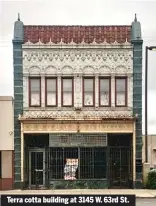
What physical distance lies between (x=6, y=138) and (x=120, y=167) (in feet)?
18.8

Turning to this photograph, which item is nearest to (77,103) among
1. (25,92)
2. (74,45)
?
(25,92)

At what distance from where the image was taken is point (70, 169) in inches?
931

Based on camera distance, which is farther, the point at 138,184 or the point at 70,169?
the point at 70,169

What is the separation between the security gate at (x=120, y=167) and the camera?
23.8m

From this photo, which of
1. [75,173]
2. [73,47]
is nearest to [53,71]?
[73,47]

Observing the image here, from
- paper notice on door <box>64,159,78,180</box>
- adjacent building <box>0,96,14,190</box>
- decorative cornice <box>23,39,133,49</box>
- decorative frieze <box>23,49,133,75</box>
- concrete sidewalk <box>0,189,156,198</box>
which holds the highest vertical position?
decorative cornice <box>23,39,133,49</box>

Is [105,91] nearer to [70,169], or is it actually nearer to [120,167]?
[120,167]

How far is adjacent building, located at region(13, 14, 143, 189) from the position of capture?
23641 mm

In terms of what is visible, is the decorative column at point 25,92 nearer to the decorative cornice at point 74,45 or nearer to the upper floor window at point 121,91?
the decorative cornice at point 74,45

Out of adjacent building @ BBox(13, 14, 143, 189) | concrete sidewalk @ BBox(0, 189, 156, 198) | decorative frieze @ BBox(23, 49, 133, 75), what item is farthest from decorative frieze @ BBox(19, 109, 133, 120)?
concrete sidewalk @ BBox(0, 189, 156, 198)

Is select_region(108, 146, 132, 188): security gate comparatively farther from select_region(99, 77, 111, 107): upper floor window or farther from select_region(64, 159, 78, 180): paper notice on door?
select_region(99, 77, 111, 107): upper floor window

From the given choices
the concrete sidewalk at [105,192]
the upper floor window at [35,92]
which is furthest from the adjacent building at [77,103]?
the concrete sidewalk at [105,192]

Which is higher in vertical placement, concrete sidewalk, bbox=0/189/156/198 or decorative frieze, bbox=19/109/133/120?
decorative frieze, bbox=19/109/133/120

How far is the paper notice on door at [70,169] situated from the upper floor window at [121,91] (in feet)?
11.6
